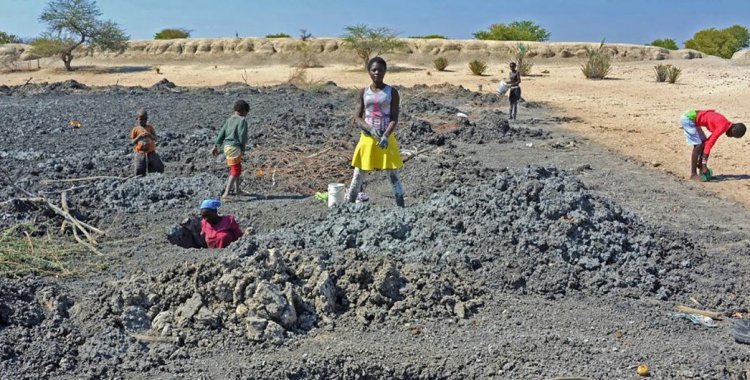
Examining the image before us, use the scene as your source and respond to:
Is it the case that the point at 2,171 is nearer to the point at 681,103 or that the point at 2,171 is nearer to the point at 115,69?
the point at 681,103

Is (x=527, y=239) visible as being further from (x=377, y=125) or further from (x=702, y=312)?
(x=377, y=125)

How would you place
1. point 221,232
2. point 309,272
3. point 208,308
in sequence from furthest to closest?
point 221,232 → point 309,272 → point 208,308

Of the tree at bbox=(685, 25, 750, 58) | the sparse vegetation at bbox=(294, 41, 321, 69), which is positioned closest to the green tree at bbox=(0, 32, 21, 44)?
the sparse vegetation at bbox=(294, 41, 321, 69)

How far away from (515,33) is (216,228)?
3981 cm

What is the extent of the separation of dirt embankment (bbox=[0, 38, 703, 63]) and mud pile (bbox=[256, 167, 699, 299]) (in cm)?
3026

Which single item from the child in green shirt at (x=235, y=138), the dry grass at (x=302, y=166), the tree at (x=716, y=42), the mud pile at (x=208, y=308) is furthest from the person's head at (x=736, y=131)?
the tree at (x=716, y=42)

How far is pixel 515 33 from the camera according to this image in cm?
4397

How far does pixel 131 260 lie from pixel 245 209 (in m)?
1.70

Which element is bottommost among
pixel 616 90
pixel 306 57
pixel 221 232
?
pixel 221 232

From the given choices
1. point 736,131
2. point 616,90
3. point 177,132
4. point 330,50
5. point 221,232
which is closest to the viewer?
point 221,232

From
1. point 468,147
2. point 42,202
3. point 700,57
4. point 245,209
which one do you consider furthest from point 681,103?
point 700,57

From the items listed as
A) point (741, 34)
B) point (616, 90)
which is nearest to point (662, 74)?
point (616, 90)

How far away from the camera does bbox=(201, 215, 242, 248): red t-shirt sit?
621 centimetres

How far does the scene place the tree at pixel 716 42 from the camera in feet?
140
